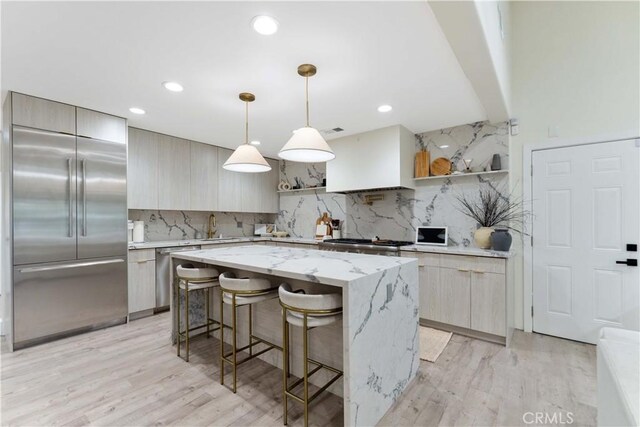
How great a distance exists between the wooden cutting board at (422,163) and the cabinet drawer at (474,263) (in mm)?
1212

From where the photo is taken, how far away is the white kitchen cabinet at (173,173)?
3994mm

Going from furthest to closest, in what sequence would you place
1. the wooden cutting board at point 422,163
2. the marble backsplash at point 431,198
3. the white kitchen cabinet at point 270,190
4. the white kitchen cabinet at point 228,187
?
the white kitchen cabinet at point 270,190
the white kitchen cabinet at point 228,187
the wooden cutting board at point 422,163
the marble backsplash at point 431,198

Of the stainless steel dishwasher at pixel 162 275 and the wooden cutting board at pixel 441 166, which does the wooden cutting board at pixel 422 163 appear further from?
the stainless steel dishwasher at pixel 162 275

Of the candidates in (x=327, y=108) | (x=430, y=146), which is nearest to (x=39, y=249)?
(x=327, y=108)

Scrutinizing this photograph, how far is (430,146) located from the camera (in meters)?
3.91

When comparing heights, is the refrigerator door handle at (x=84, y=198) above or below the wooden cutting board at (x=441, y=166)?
below

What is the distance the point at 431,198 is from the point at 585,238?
1.58m

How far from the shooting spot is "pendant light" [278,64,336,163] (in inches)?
82.6

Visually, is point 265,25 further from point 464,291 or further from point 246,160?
point 464,291

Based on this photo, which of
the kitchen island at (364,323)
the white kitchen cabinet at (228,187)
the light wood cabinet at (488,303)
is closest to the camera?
the kitchen island at (364,323)

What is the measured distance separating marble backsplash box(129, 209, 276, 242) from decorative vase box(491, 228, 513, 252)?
4.08 meters

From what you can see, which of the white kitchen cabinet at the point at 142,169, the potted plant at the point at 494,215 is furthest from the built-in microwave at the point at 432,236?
the white kitchen cabinet at the point at 142,169

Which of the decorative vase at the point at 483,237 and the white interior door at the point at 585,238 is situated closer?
the white interior door at the point at 585,238

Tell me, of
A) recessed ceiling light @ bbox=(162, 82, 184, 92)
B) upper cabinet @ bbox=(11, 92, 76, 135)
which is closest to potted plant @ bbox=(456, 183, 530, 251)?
recessed ceiling light @ bbox=(162, 82, 184, 92)
